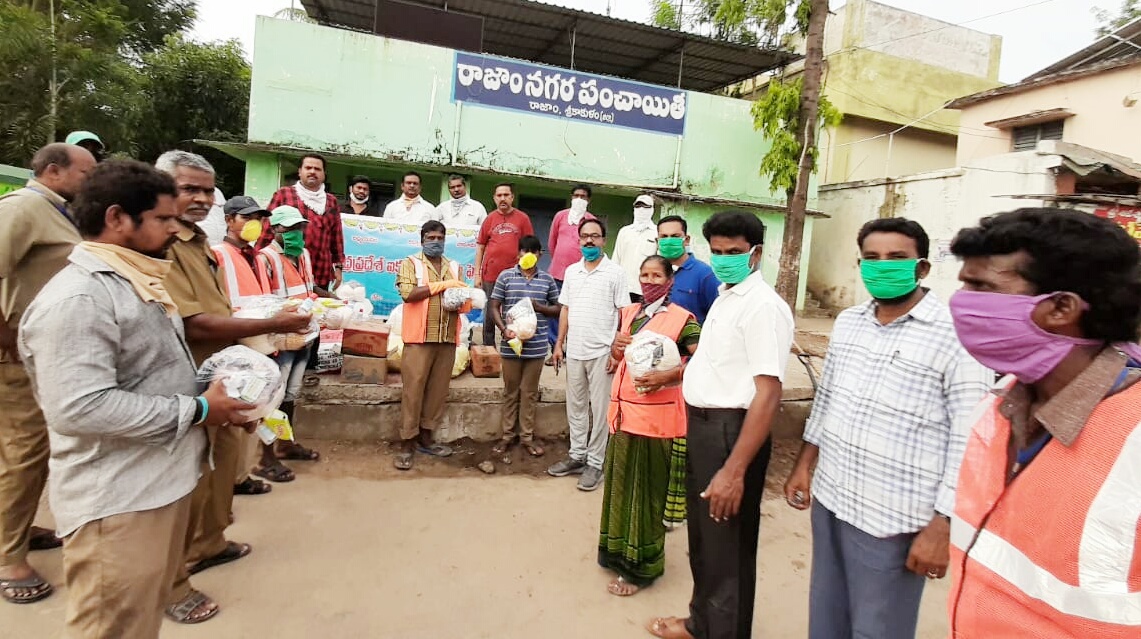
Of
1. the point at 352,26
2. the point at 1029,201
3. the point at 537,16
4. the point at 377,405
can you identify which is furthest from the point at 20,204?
the point at 1029,201

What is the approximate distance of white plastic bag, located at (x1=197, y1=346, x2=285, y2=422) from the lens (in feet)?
6.25

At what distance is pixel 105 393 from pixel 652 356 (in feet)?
6.90

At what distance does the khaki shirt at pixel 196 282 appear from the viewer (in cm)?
240

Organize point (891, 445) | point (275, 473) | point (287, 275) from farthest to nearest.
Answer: point (275, 473) → point (287, 275) → point (891, 445)

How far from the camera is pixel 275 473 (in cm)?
→ 409

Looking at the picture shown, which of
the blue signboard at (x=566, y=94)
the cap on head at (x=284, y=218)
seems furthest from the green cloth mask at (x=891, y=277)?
the blue signboard at (x=566, y=94)

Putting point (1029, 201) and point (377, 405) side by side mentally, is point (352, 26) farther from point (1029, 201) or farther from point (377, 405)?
point (1029, 201)

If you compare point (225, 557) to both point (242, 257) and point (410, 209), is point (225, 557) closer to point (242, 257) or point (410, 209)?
point (242, 257)

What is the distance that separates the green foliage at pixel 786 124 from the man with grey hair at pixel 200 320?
9060mm

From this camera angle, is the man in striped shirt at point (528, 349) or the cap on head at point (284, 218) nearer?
the cap on head at point (284, 218)

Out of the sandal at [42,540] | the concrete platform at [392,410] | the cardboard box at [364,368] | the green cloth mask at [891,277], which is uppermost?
the green cloth mask at [891,277]

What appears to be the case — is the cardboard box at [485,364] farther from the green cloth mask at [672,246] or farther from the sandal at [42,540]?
the sandal at [42,540]

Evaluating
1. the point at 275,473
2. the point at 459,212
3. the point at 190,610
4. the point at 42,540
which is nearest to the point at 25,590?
the point at 42,540

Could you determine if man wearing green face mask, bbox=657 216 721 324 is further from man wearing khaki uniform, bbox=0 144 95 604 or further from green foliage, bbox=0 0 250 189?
green foliage, bbox=0 0 250 189
